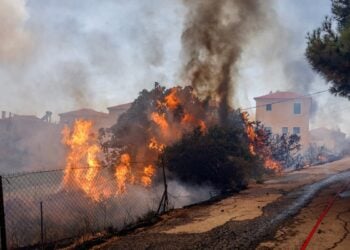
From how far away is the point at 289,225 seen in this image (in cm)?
838

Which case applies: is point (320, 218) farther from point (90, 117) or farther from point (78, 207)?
point (90, 117)

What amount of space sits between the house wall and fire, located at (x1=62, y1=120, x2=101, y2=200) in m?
42.9

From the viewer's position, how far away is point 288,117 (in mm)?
57125

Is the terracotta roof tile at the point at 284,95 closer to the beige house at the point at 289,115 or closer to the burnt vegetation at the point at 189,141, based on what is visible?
the beige house at the point at 289,115

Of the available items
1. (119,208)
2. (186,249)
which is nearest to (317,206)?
(186,249)

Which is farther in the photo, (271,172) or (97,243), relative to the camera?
(271,172)

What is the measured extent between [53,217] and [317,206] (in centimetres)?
1080

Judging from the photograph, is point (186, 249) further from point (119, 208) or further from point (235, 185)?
point (235, 185)

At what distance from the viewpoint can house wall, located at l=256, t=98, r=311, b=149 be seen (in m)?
56.5

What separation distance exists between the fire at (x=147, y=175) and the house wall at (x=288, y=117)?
4356cm

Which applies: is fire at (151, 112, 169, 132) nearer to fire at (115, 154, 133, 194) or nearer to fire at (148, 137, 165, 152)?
fire at (148, 137, 165, 152)

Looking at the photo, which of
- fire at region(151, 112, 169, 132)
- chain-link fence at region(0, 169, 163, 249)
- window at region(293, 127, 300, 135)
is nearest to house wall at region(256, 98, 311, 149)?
window at region(293, 127, 300, 135)

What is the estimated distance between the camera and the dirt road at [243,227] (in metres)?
7.00

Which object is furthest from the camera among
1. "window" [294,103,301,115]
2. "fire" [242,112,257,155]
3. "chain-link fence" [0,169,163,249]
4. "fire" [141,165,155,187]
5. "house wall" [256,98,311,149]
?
"window" [294,103,301,115]
